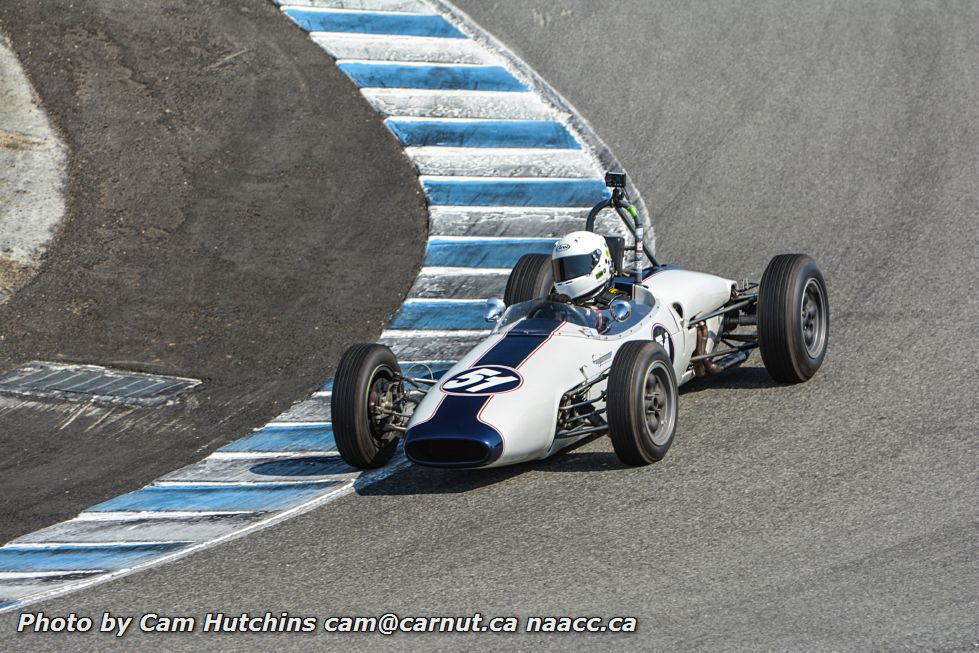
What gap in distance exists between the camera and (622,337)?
8555mm

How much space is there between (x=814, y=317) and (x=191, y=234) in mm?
6031

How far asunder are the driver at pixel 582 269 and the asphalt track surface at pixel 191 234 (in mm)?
2575

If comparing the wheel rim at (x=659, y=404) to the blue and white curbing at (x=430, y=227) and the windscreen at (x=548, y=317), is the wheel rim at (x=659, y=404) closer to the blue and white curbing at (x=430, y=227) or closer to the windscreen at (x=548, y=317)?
the windscreen at (x=548, y=317)

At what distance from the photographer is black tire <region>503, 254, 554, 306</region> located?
9547 millimetres

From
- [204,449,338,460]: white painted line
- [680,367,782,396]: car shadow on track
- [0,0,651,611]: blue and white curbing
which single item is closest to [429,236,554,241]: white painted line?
[0,0,651,611]: blue and white curbing

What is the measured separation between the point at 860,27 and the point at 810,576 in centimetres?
1009

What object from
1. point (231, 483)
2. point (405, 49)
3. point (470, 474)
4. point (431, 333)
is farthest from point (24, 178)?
point (470, 474)

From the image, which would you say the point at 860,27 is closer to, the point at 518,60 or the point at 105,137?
the point at 518,60

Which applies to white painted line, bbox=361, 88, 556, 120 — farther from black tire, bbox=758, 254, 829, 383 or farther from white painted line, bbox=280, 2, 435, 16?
black tire, bbox=758, 254, 829, 383

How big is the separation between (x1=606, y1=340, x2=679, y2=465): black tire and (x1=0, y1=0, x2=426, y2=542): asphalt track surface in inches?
126

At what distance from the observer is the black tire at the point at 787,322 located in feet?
28.9

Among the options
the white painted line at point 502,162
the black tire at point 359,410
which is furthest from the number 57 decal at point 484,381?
the white painted line at point 502,162

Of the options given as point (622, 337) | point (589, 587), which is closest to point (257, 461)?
point (622, 337)

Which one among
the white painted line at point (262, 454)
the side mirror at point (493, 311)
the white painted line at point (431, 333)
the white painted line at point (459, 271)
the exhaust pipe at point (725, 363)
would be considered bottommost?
the white painted line at point (262, 454)
